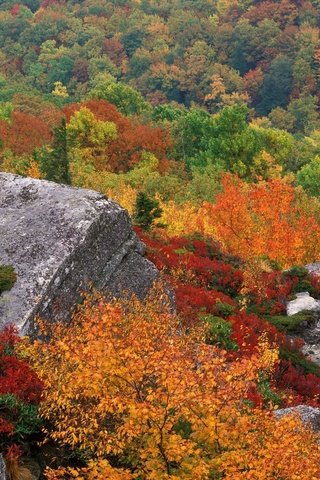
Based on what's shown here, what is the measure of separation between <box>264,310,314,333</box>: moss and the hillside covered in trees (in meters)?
0.09

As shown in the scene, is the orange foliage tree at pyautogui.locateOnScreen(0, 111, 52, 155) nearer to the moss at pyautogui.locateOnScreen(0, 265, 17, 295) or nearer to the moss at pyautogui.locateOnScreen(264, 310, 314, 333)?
the moss at pyautogui.locateOnScreen(264, 310, 314, 333)

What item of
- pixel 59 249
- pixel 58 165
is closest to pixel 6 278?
pixel 59 249

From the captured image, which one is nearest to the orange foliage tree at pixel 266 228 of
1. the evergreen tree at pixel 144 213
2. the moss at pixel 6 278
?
the evergreen tree at pixel 144 213

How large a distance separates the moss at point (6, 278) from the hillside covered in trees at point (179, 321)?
0.07 m

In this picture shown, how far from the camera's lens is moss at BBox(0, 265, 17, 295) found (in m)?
20.3

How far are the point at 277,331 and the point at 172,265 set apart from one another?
533 centimetres

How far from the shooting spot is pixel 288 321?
31.7m

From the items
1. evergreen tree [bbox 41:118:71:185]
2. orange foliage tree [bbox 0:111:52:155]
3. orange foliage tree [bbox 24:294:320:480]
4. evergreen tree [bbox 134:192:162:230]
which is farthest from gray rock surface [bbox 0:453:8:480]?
orange foliage tree [bbox 0:111:52:155]

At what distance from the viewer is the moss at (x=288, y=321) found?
103 feet

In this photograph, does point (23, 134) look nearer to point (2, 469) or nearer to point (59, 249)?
point (59, 249)

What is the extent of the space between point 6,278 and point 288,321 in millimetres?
15484

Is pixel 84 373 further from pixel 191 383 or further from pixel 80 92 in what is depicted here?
pixel 80 92

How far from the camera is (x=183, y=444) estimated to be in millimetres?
11984

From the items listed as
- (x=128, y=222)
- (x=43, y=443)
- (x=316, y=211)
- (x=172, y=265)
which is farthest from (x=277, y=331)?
(x=316, y=211)
